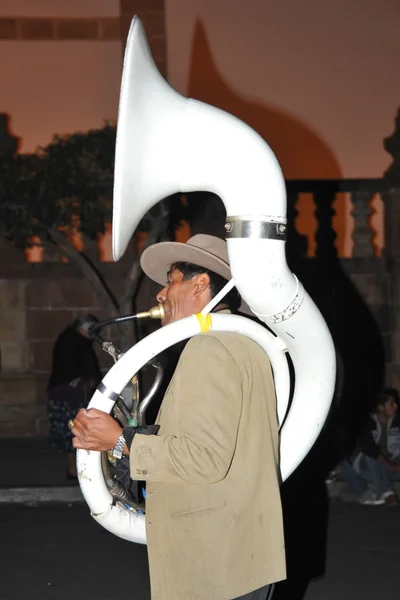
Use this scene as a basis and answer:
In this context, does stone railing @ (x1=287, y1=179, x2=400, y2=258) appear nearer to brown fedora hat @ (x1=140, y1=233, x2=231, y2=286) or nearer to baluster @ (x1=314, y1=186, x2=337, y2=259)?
baluster @ (x1=314, y1=186, x2=337, y2=259)

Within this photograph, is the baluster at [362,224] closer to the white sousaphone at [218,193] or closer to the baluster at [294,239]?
the baluster at [294,239]

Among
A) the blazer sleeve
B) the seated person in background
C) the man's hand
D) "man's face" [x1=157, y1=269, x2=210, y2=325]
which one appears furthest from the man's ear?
the seated person in background

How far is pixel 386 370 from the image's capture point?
1234 centimetres

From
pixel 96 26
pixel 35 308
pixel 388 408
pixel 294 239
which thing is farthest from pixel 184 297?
pixel 96 26

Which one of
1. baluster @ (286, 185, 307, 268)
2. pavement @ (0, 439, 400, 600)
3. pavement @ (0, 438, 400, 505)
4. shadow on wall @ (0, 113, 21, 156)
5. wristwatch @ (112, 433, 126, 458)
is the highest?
shadow on wall @ (0, 113, 21, 156)

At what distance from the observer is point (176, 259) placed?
336 centimetres

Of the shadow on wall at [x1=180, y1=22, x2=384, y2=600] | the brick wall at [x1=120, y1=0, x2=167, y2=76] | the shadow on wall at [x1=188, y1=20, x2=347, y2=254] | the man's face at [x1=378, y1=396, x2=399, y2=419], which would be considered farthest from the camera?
the shadow on wall at [x1=188, y1=20, x2=347, y2=254]

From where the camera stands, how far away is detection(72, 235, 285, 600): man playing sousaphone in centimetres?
283

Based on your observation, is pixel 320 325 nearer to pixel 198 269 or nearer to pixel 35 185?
pixel 198 269

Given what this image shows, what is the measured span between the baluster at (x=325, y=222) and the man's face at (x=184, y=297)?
9227 millimetres

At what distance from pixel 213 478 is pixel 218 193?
2.67 feet

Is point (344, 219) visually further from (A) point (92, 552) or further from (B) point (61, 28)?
(A) point (92, 552)

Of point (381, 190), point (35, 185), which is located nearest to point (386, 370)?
point (381, 190)

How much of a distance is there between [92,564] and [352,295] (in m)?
6.57
